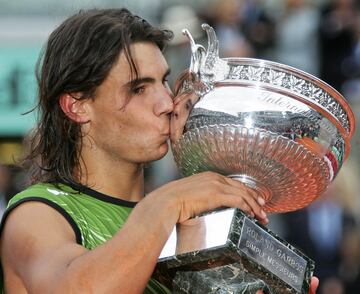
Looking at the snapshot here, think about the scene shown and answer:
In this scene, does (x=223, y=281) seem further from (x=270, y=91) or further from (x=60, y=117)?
(x=60, y=117)

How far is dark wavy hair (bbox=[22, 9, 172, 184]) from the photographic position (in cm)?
374

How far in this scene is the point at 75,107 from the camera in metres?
3.83

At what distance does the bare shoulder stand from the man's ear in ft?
1.23

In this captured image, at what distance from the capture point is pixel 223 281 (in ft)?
11.3

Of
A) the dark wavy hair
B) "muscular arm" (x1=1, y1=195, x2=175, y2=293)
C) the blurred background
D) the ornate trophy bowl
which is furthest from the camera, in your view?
the blurred background

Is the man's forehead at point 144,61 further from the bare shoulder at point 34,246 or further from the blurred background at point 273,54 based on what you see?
the blurred background at point 273,54

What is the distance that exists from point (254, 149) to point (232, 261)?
361mm

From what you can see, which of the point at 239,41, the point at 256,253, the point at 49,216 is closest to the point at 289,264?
the point at 256,253

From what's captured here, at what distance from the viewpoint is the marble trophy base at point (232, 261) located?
3311mm

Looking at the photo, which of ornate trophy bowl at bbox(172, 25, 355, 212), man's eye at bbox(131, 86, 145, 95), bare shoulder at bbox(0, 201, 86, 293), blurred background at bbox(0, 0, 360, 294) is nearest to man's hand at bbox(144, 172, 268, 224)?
ornate trophy bowl at bbox(172, 25, 355, 212)

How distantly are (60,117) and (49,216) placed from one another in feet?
1.60

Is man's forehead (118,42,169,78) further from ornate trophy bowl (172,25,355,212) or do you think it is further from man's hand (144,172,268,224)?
man's hand (144,172,268,224)

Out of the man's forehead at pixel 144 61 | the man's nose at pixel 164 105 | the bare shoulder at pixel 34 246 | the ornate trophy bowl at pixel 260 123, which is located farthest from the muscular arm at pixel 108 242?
the man's forehead at pixel 144 61

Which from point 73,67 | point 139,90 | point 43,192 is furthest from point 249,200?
point 73,67
